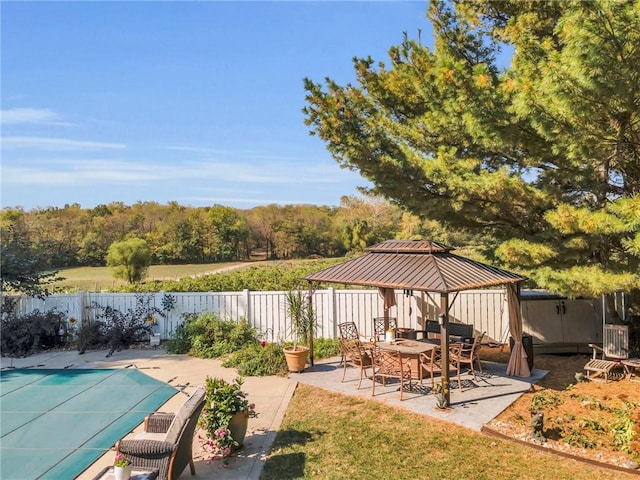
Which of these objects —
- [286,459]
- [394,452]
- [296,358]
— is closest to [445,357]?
[394,452]

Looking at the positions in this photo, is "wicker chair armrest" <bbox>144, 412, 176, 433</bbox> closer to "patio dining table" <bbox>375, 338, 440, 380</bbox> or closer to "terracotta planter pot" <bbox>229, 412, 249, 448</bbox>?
"terracotta planter pot" <bbox>229, 412, 249, 448</bbox>

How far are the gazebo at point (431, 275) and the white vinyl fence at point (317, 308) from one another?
8.28 feet

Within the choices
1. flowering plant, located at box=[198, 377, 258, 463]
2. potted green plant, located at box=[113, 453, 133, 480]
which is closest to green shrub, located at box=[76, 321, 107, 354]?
flowering plant, located at box=[198, 377, 258, 463]

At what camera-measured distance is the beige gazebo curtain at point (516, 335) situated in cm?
806

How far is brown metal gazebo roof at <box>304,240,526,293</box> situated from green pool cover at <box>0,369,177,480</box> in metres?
4.06

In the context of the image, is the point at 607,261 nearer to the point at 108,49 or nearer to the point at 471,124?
the point at 471,124

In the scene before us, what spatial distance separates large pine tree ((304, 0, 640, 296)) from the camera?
17.5 ft

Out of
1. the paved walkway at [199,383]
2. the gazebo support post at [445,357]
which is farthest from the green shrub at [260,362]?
→ the gazebo support post at [445,357]

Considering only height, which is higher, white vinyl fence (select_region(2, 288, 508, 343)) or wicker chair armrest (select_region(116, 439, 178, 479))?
white vinyl fence (select_region(2, 288, 508, 343))

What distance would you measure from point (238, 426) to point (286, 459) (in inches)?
28.1

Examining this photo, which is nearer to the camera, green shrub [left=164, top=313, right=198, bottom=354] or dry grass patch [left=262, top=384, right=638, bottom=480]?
dry grass patch [left=262, top=384, right=638, bottom=480]

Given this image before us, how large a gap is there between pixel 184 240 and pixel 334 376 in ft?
93.2

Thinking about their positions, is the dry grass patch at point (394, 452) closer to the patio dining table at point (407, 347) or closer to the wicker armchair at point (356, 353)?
the patio dining table at point (407, 347)

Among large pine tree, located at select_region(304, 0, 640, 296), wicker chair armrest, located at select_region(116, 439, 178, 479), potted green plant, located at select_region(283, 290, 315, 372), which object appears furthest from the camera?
potted green plant, located at select_region(283, 290, 315, 372)
